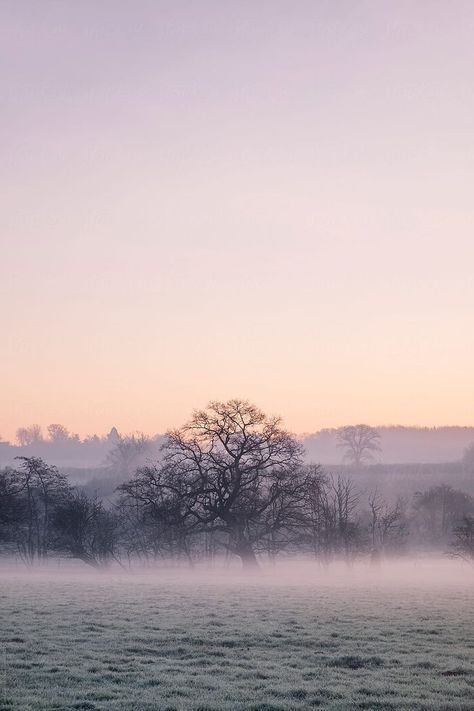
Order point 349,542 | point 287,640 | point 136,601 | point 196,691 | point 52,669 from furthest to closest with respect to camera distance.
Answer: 1. point 349,542
2. point 136,601
3. point 287,640
4. point 52,669
5. point 196,691

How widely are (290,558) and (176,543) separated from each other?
622 inches

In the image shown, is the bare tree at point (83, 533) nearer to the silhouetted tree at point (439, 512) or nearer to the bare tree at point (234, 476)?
the bare tree at point (234, 476)

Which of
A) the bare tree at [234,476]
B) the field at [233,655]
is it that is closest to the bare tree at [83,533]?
the bare tree at [234,476]

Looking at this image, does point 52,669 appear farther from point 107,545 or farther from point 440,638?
point 107,545

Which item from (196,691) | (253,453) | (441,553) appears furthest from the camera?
(441,553)

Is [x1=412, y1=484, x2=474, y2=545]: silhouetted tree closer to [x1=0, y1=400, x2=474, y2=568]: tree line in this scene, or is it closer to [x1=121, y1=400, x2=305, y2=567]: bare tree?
[x1=0, y1=400, x2=474, y2=568]: tree line

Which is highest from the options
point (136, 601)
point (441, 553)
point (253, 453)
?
point (253, 453)

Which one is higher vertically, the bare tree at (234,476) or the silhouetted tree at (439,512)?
the bare tree at (234,476)

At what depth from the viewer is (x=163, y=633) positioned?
62.7 ft

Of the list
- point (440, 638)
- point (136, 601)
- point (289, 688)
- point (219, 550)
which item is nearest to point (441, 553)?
point (219, 550)

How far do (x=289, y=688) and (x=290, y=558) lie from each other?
67.2m

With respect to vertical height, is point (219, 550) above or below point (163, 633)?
below

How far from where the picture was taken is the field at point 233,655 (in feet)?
41.5

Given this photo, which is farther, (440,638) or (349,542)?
(349,542)
